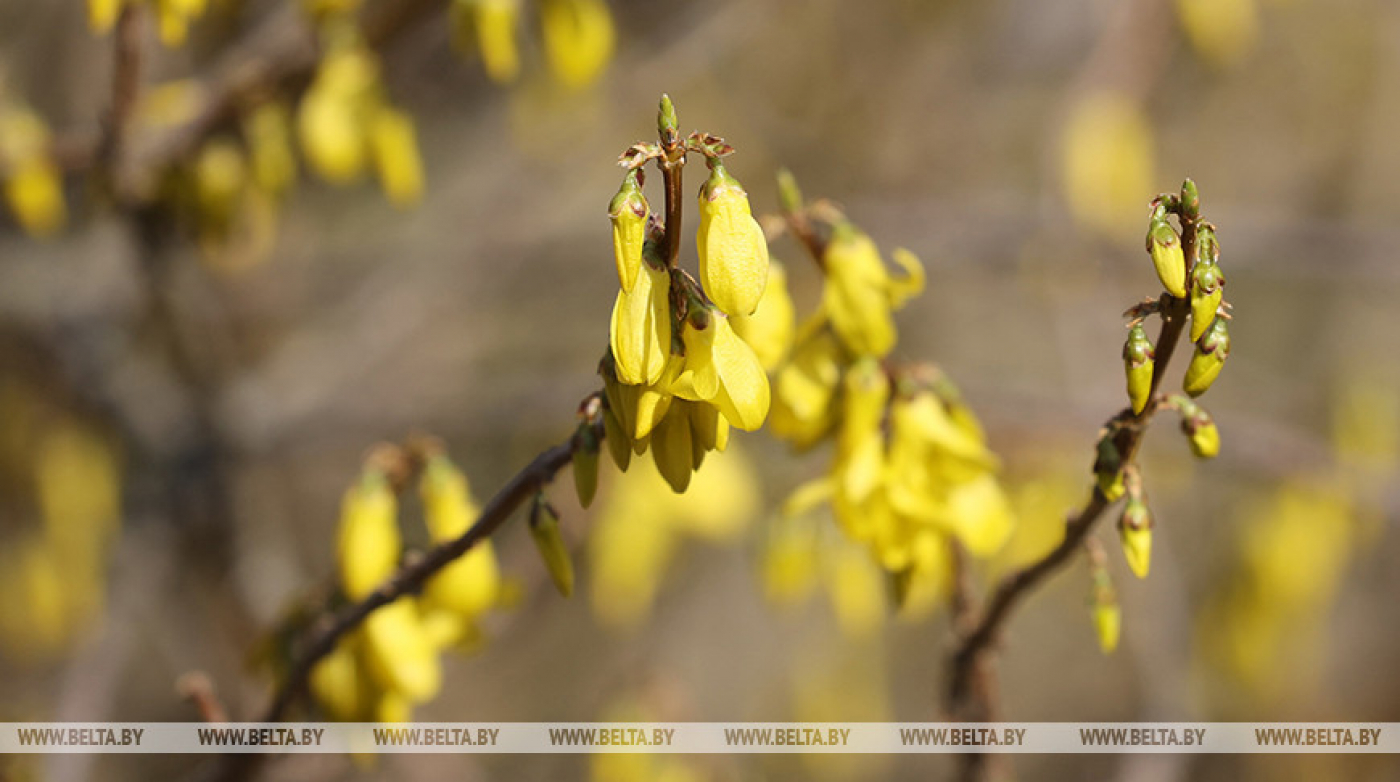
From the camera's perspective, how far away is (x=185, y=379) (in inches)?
104

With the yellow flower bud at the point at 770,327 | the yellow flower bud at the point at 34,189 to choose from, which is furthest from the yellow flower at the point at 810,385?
the yellow flower bud at the point at 34,189

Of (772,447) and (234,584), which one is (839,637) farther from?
(234,584)

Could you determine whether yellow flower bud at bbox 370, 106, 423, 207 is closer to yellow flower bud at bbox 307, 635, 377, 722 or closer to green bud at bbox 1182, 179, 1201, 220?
yellow flower bud at bbox 307, 635, 377, 722

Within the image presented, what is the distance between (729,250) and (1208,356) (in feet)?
1.25

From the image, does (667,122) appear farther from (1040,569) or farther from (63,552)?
(63,552)

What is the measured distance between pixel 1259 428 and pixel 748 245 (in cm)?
196

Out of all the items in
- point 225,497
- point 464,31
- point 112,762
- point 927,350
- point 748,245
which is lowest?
point 748,245

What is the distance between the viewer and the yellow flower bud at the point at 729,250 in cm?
88

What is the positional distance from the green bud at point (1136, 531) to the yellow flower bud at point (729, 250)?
1.33ft

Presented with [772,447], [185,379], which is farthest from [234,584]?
[772,447]

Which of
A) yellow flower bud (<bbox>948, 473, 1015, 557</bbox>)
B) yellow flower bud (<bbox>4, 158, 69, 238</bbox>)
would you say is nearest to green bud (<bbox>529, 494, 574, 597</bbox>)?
yellow flower bud (<bbox>948, 473, 1015, 557</bbox>)

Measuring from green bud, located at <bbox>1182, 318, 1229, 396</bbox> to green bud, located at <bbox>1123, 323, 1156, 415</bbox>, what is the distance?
0.03 meters

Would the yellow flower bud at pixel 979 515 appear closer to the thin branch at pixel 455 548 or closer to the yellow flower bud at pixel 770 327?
the yellow flower bud at pixel 770 327

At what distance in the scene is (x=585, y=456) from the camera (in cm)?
95
